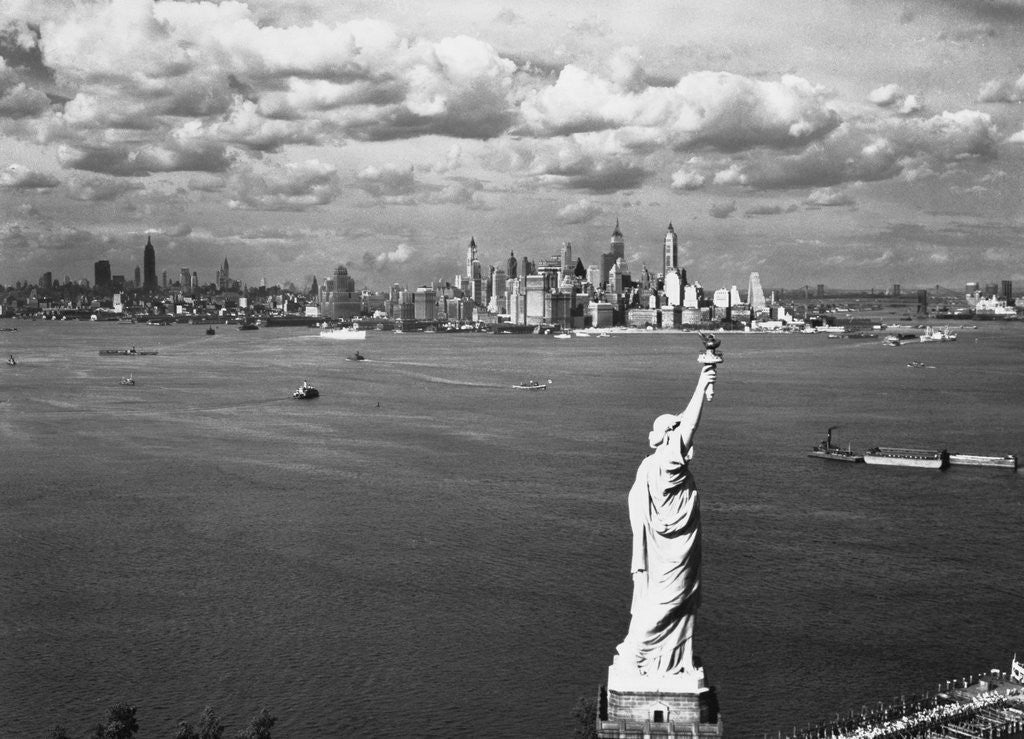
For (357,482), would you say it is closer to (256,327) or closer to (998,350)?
(998,350)

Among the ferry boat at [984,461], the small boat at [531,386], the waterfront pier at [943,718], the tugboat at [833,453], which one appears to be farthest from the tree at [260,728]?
the small boat at [531,386]

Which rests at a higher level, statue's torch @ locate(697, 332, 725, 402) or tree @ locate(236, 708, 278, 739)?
statue's torch @ locate(697, 332, 725, 402)

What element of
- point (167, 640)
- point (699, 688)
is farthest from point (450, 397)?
point (699, 688)

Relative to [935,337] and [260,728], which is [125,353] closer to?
[260,728]

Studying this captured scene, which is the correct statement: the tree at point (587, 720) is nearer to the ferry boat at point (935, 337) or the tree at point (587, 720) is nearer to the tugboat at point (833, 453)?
the tugboat at point (833, 453)

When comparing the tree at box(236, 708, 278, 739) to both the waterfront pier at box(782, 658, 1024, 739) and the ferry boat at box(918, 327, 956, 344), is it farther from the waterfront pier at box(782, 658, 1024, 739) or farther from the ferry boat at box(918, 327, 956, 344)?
the ferry boat at box(918, 327, 956, 344)

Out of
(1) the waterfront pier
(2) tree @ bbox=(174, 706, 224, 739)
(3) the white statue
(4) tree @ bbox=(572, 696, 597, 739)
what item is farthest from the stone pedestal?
(1) the waterfront pier
